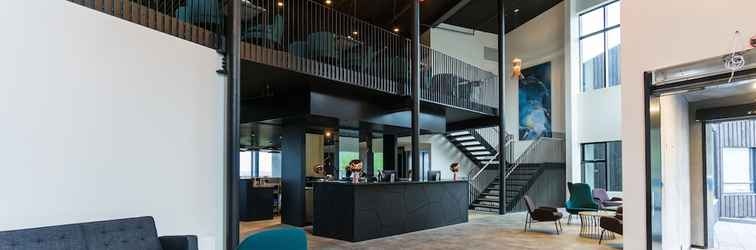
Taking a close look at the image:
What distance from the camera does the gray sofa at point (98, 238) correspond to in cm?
330

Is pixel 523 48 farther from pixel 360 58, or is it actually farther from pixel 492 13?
pixel 360 58

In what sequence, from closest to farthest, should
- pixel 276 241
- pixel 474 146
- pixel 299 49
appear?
pixel 276 241, pixel 299 49, pixel 474 146

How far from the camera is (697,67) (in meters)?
4.70

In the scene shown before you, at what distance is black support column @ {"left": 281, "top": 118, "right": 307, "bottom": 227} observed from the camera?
370 inches

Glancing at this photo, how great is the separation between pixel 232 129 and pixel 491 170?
1134 centimetres

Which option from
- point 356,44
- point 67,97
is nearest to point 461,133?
point 356,44

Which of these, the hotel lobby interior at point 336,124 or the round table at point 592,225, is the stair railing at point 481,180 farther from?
the round table at point 592,225

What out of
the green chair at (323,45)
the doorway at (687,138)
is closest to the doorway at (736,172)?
the doorway at (687,138)

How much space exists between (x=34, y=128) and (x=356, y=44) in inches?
209

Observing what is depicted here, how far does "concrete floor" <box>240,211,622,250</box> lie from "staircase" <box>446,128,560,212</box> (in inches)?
129

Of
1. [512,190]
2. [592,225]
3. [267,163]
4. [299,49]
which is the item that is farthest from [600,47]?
[267,163]

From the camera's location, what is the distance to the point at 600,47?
13164 mm

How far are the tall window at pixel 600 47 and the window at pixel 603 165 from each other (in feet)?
5.60

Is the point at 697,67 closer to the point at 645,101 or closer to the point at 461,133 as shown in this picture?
the point at 645,101
